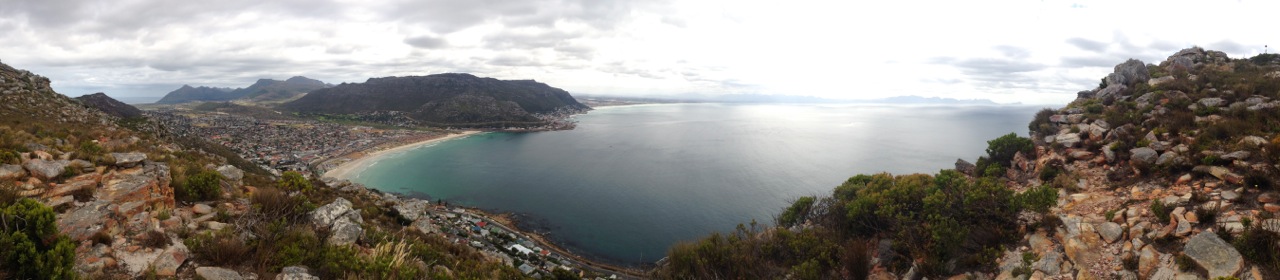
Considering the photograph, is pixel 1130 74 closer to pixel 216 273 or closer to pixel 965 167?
pixel 965 167

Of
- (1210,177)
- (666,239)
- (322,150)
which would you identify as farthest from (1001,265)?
(322,150)

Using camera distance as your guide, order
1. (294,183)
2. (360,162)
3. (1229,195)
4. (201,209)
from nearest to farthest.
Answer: (201,209) → (1229,195) → (294,183) → (360,162)

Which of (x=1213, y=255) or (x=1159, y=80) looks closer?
(x=1213, y=255)

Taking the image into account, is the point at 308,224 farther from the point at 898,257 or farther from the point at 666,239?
the point at 666,239

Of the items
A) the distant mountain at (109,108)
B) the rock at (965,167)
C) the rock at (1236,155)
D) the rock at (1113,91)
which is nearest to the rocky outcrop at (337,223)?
the rock at (1236,155)

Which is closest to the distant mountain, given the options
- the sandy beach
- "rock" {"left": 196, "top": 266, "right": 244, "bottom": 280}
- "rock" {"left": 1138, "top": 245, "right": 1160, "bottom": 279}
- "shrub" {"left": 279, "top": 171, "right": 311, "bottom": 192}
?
the sandy beach

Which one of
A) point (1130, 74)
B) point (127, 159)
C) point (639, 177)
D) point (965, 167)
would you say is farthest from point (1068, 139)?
point (639, 177)
